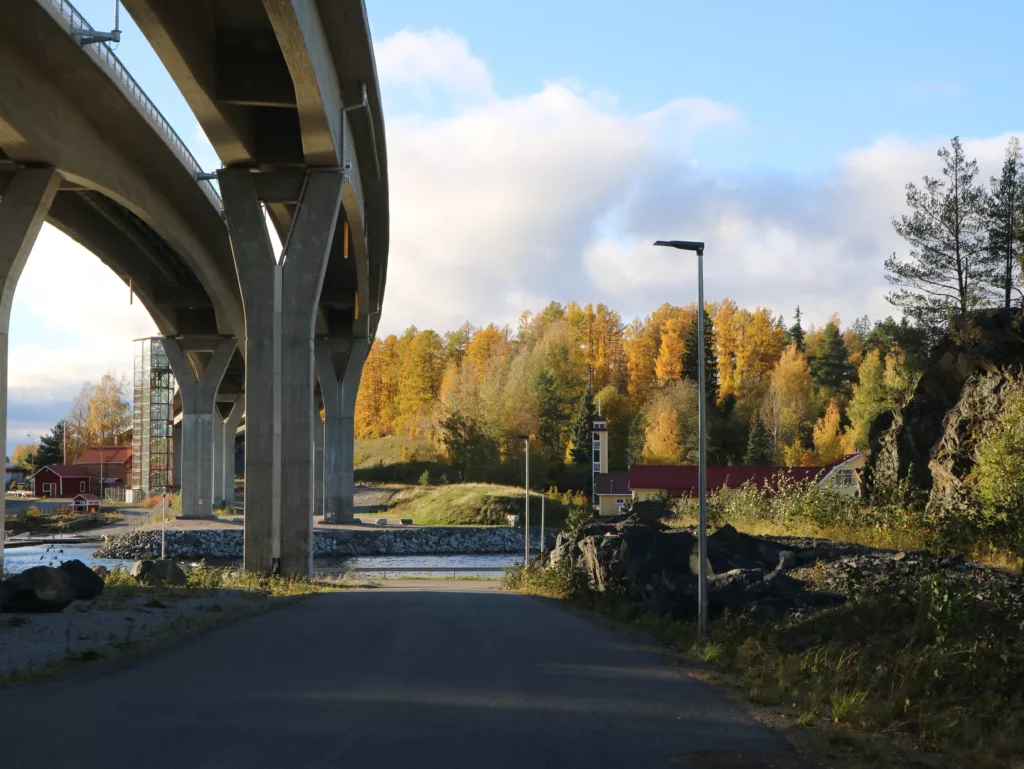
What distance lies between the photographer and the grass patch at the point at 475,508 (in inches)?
2783

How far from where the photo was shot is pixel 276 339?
23750 millimetres

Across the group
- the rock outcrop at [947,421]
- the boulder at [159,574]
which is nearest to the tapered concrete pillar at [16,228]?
the boulder at [159,574]

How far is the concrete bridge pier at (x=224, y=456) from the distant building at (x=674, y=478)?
28.3m

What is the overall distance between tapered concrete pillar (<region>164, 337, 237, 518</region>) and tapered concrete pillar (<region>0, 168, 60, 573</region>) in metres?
29.6

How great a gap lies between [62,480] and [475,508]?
62239 mm

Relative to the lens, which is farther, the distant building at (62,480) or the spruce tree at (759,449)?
the distant building at (62,480)

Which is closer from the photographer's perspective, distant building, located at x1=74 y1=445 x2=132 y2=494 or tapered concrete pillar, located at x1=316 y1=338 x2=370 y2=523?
tapered concrete pillar, located at x1=316 y1=338 x2=370 y2=523

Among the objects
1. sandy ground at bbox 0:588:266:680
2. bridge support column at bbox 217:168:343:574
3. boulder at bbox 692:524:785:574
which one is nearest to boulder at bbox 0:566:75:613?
sandy ground at bbox 0:588:266:680

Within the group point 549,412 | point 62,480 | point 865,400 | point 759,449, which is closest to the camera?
point 865,400

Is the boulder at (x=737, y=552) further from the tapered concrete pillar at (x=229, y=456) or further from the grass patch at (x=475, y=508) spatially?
the tapered concrete pillar at (x=229, y=456)

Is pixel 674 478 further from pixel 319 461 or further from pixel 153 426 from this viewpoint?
pixel 153 426

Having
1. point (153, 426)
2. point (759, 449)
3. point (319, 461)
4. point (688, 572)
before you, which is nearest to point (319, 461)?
point (319, 461)

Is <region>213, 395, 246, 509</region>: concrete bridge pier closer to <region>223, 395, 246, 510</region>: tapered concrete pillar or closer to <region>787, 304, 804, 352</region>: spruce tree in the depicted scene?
<region>223, 395, 246, 510</region>: tapered concrete pillar

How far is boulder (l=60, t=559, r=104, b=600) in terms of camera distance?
48.2 ft
